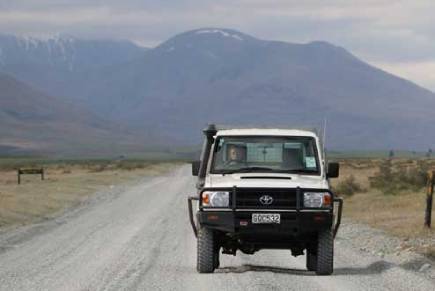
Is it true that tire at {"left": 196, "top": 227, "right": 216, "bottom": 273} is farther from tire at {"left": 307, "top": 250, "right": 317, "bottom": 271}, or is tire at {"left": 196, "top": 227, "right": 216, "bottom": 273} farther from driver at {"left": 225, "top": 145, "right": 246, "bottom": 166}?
tire at {"left": 307, "top": 250, "right": 317, "bottom": 271}

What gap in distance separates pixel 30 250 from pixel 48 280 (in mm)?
4998

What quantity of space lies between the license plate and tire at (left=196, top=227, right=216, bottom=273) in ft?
2.77

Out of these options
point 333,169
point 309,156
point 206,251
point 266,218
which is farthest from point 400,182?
point 266,218

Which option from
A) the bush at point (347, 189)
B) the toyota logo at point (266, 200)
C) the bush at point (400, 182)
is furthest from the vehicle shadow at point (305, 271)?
the bush at point (347, 189)

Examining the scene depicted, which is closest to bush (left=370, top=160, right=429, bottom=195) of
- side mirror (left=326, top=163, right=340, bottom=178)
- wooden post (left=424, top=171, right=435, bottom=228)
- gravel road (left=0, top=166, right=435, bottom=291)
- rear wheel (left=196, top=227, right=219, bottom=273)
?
wooden post (left=424, top=171, right=435, bottom=228)

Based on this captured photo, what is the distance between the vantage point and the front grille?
14.2 m

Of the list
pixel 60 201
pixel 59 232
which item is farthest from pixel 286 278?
pixel 60 201

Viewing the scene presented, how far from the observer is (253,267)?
Answer: 15.8 metres

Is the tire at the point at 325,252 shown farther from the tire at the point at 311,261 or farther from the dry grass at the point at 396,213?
the dry grass at the point at 396,213

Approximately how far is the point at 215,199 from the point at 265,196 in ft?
2.33

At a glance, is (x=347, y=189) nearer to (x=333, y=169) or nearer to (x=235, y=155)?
(x=235, y=155)

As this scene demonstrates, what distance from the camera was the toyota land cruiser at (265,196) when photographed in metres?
14.2

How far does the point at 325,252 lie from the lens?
47.9 feet

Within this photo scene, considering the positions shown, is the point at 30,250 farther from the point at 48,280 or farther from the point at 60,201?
the point at 60,201
